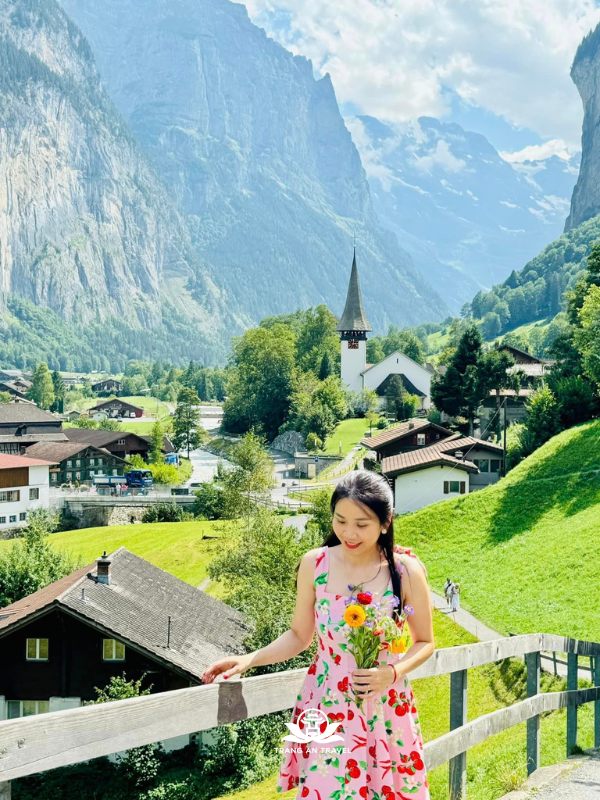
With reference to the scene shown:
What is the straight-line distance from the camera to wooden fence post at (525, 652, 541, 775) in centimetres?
713

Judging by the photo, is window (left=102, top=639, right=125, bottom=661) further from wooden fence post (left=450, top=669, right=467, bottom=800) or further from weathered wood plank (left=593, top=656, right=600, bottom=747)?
wooden fence post (left=450, top=669, right=467, bottom=800)

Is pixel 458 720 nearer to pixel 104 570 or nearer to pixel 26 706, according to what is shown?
pixel 26 706

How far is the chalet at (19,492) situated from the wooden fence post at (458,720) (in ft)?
251

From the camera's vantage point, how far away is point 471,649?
580cm

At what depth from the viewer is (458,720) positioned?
6.10 metres

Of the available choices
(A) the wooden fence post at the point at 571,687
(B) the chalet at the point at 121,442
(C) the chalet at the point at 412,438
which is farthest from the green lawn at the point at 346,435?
(A) the wooden fence post at the point at 571,687

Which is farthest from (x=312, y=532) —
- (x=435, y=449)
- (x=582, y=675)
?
(x=582, y=675)

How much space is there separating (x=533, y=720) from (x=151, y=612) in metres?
22.2

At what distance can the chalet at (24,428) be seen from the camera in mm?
102875

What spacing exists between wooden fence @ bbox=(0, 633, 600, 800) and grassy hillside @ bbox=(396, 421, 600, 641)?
1744cm

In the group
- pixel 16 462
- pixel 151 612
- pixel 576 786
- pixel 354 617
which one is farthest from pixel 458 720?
pixel 16 462

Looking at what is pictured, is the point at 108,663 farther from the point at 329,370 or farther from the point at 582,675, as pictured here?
the point at 329,370

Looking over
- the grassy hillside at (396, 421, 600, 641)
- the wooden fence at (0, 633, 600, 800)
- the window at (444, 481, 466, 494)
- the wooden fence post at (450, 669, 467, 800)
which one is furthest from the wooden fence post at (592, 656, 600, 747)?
the window at (444, 481, 466, 494)

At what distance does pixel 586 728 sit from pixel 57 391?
180181mm
